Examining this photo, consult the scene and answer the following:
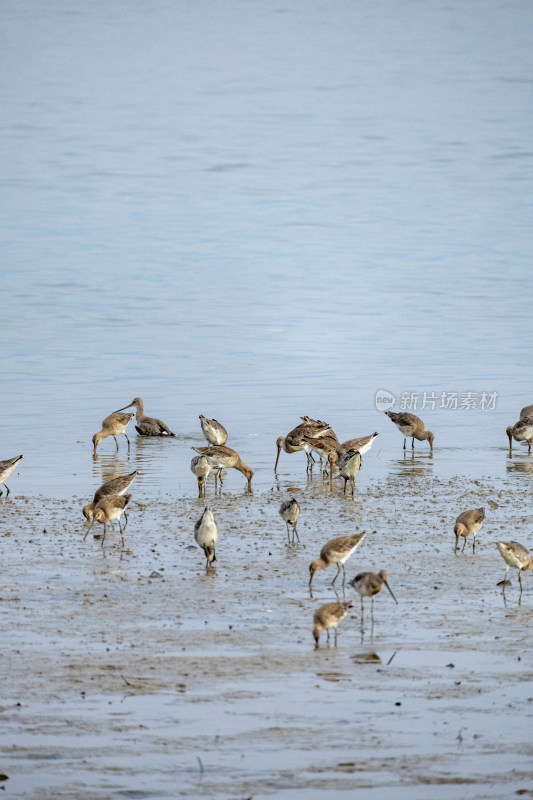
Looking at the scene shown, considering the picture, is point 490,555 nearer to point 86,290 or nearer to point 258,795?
point 258,795

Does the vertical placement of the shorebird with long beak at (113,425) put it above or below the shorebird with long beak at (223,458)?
above

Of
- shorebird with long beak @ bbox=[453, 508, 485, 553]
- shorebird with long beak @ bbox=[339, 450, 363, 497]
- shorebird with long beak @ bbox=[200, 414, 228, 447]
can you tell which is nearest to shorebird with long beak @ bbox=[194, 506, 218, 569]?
shorebird with long beak @ bbox=[453, 508, 485, 553]

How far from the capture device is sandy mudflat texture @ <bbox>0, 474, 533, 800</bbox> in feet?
22.3

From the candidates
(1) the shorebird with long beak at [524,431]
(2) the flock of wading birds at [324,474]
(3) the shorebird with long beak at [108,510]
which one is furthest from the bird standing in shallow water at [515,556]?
(1) the shorebird with long beak at [524,431]

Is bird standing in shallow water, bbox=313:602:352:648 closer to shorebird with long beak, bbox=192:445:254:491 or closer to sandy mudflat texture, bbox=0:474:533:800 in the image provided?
sandy mudflat texture, bbox=0:474:533:800

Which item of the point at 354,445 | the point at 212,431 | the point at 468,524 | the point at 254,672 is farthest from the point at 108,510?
the point at 212,431

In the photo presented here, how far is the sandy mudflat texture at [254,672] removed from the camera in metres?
6.80

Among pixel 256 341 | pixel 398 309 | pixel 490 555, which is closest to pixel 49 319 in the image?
pixel 256 341

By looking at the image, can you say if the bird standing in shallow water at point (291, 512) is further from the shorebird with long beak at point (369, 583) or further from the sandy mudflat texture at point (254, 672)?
the shorebird with long beak at point (369, 583)

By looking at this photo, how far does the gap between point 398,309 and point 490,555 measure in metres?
41.4

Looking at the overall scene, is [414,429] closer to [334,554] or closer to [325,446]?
[325,446]

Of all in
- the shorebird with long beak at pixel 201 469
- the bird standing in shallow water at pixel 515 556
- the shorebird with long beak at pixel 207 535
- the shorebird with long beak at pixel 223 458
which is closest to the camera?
Answer: the bird standing in shallow water at pixel 515 556

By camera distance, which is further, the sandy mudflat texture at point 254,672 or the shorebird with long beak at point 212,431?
the shorebird with long beak at point 212,431

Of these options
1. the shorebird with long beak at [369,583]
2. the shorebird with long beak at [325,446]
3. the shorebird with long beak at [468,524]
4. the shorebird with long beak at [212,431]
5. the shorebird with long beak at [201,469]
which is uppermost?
the shorebird with long beak at [212,431]
